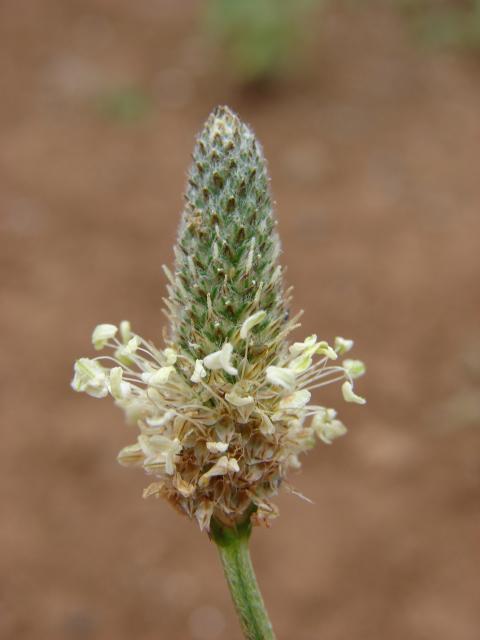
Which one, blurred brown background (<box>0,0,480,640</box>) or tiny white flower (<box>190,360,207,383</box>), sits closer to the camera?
tiny white flower (<box>190,360,207,383</box>)

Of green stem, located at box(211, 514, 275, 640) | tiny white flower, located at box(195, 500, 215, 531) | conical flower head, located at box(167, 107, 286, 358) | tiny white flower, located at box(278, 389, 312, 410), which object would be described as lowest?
green stem, located at box(211, 514, 275, 640)

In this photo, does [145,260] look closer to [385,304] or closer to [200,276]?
[385,304]

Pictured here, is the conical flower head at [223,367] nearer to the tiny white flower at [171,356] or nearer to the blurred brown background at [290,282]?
the tiny white flower at [171,356]

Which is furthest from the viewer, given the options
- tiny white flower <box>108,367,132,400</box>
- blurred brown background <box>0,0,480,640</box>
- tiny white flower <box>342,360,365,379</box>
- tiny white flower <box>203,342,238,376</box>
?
blurred brown background <box>0,0,480,640</box>

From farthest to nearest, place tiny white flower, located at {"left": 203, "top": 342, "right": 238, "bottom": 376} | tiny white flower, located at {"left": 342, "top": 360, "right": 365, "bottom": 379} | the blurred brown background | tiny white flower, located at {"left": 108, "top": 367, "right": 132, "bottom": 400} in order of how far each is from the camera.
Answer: the blurred brown background → tiny white flower, located at {"left": 342, "top": 360, "right": 365, "bottom": 379} → tiny white flower, located at {"left": 108, "top": 367, "right": 132, "bottom": 400} → tiny white flower, located at {"left": 203, "top": 342, "right": 238, "bottom": 376}

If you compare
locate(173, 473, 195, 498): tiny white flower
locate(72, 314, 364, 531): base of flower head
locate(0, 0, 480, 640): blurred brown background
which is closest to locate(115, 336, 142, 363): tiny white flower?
locate(72, 314, 364, 531): base of flower head

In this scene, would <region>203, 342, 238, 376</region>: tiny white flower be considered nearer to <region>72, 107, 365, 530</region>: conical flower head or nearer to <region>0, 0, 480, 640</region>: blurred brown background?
<region>72, 107, 365, 530</region>: conical flower head

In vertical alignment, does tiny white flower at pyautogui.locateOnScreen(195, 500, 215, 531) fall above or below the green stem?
above

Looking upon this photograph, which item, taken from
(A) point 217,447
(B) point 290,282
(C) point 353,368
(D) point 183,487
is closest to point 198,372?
(A) point 217,447
